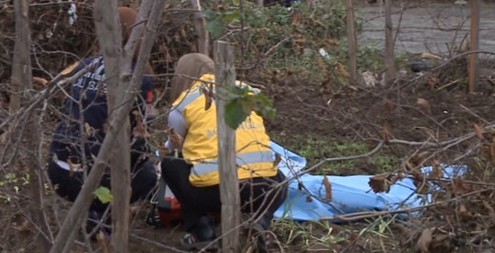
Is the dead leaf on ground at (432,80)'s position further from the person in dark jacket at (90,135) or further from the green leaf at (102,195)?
the green leaf at (102,195)

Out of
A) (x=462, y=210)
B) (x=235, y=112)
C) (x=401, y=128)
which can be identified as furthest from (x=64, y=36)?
(x=235, y=112)

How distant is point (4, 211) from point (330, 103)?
3182mm

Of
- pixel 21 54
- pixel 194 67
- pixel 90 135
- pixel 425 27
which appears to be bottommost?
pixel 425 27

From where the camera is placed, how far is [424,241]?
4055 millimetres

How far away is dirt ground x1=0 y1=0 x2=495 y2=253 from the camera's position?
430 centimetres

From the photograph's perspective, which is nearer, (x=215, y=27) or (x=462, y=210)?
(x=215, y=27)

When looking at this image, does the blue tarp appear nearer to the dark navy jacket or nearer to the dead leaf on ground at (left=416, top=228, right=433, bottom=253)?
the dark navy jacket

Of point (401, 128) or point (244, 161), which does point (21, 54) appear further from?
point (401, 128)

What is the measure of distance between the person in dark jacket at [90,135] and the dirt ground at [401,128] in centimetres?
17

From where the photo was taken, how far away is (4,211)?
15.1ft

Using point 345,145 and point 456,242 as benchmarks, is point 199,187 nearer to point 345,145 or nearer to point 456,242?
point 456,242

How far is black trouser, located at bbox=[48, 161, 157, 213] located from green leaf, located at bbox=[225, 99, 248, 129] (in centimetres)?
261

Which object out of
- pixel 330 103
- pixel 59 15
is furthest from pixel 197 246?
pixel 59 15

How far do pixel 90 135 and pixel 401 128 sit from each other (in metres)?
3.91
